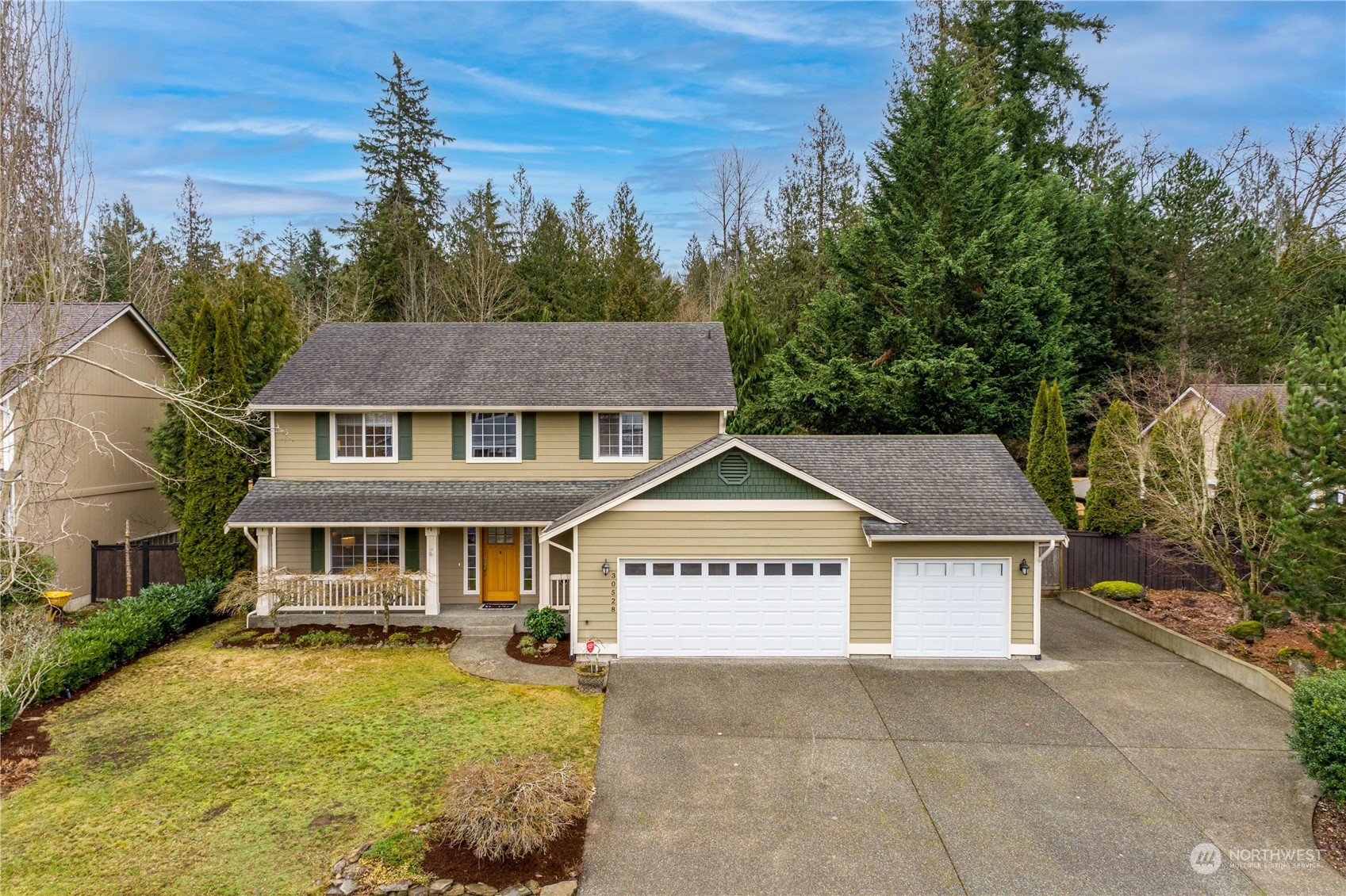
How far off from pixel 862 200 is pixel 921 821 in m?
26.3

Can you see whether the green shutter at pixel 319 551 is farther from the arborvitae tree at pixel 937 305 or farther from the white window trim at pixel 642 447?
the arborvitae tree at pixel 937 305

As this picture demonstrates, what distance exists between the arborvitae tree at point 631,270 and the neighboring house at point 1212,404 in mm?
17888

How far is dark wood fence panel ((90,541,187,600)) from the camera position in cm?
1551

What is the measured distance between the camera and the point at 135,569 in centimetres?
1555

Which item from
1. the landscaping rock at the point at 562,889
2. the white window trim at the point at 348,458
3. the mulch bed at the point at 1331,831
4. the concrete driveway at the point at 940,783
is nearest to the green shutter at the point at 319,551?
the white window trim at the point at 348,458

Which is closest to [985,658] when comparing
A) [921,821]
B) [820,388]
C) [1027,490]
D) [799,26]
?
[1027,490]

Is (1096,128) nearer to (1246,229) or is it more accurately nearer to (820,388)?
(1246,229)

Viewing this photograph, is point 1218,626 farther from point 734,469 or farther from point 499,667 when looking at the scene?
point 499,667

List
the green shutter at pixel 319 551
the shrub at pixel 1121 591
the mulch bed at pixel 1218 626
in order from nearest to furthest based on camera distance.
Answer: the mulch bed at pixel 1218 626
the green shutter at pixel 319 551
the shrub at pixel 1121 591

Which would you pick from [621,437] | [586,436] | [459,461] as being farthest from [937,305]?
[459,461]

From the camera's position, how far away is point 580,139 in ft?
80.8

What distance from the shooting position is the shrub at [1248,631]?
12109mm

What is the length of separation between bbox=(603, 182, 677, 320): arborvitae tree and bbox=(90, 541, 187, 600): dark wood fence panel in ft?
55.0

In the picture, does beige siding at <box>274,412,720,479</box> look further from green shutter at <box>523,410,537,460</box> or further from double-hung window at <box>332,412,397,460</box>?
double-hung window at <box>332,412,397,460</box>
